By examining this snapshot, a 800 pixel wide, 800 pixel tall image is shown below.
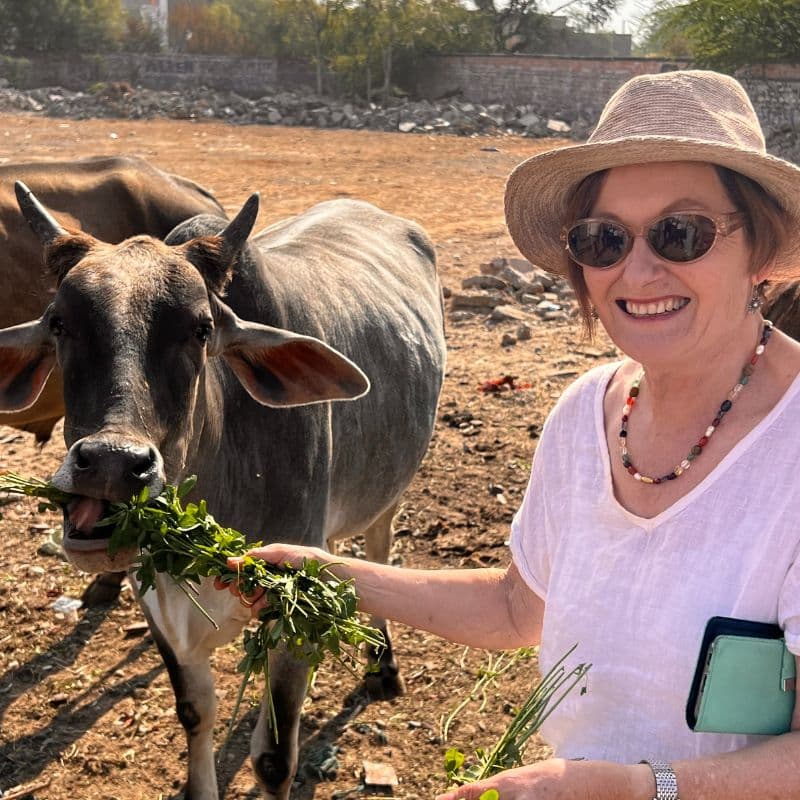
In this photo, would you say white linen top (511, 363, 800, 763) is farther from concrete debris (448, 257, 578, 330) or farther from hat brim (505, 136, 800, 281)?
concrete debris (448, 257, 578, 330)

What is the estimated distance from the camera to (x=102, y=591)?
5.19m

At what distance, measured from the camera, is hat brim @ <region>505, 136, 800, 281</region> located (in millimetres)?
2023

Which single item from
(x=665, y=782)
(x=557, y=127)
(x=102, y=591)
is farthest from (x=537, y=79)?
(x=665, y=782)

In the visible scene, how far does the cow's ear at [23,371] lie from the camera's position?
3213 mm

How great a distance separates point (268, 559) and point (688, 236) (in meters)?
1.13

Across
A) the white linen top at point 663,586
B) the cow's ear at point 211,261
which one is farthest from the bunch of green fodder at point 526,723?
the cow's ear at point 211,261

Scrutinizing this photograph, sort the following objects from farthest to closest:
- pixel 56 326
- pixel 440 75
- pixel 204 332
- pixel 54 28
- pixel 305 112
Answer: pixel 54 28
pixel 440 75
pixel 305 112
pixel 204 332
pixel 56 326

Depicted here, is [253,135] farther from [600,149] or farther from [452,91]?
[600,149]

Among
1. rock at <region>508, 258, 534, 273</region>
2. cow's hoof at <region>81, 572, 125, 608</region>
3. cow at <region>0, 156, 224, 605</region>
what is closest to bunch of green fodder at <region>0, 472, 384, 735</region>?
cow's hoof at <region>81, 572, 125, 608</region>

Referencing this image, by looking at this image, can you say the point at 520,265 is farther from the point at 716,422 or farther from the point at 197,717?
the point at 716,422

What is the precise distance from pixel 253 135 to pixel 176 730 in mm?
23235

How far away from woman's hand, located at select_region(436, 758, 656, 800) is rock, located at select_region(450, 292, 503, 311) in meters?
8.12

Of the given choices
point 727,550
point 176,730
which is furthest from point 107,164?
point 727,550

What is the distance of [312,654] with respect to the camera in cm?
236
